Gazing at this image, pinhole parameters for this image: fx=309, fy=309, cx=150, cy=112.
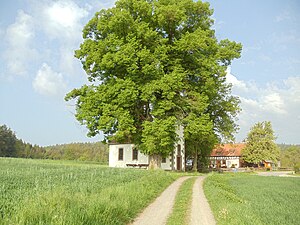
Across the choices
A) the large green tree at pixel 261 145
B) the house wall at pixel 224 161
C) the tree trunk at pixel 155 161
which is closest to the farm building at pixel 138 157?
the tree trunk at pixel 155 161

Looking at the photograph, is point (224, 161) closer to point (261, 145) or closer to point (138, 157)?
point (261, 145)

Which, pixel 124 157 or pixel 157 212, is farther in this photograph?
pixel 124 157

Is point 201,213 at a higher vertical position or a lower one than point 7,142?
lower

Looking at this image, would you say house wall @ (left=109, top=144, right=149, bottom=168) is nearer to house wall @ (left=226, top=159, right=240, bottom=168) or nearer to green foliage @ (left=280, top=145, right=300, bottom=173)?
house wall @ (left=226, top=159, right=240, bottom=168)

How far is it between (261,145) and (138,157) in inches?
1261

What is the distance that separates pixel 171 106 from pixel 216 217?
1899 centimetres

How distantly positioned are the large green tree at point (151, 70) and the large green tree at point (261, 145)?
32711mm

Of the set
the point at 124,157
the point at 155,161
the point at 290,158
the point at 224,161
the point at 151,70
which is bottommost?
the point at 224,161

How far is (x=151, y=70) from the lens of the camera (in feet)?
89.7

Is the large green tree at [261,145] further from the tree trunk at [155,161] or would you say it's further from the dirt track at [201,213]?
the dirt track at [201,213]

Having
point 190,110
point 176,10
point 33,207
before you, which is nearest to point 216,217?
point 33,207

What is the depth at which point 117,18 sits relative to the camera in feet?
90.8

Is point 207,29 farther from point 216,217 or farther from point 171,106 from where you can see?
point 216,217

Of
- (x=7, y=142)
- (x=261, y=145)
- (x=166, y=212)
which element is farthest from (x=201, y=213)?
(x=7, y=142)
